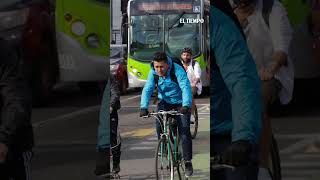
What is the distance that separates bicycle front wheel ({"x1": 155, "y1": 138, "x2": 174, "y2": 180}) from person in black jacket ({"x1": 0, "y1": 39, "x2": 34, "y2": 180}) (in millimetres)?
627

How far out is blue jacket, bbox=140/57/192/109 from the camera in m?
2.17

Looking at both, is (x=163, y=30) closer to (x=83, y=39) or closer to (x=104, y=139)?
(x=83, y=39)

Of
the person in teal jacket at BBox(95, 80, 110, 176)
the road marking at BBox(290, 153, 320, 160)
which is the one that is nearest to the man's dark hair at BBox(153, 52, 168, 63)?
the person in teal jacket at BBox(95, 80, 110, 176)

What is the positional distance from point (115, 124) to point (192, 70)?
1.30ft

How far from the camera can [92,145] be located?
94.2 inches

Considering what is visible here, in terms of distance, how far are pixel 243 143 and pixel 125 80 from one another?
0.57 m

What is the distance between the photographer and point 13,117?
2.38 meters

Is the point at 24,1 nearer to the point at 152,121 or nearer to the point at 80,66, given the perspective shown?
the point at 80,66

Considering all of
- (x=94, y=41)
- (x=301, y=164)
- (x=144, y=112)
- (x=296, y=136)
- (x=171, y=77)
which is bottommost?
(x=301, y=164)

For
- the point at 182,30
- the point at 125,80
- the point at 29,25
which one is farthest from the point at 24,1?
the point at 182,30

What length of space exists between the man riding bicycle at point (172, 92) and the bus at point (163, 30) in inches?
1.2

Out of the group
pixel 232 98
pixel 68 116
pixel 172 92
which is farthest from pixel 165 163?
pixel 68 116

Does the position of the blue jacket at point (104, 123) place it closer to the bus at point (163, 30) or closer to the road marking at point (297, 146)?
the bus at point (163, 30)

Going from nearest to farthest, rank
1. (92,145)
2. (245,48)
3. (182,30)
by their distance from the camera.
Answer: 1. (182,30)
2. (245,48)
3. (92,145)
